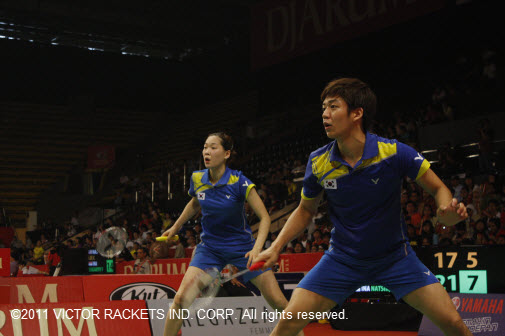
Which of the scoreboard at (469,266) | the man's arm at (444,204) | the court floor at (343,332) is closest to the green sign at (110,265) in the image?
the court floor at (343,332)

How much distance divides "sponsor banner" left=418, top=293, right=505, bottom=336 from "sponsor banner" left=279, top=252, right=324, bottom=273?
307cm

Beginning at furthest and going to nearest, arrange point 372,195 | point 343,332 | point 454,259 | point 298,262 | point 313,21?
point 313,21, point 298,262, point 343,332, point 454,259, point 372,195

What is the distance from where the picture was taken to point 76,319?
6309mm

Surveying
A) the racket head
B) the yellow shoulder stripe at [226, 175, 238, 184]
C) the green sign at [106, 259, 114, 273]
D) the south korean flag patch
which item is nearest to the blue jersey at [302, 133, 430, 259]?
the south korean flag patch

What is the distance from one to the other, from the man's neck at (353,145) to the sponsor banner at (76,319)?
3.65m

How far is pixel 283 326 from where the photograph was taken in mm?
3750

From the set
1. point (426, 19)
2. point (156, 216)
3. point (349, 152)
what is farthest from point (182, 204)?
point (349, 152)

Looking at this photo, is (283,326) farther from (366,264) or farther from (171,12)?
(171,12)

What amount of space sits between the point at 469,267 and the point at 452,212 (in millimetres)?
4801

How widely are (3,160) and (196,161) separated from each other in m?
10.2

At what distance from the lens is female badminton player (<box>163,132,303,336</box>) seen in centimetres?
576

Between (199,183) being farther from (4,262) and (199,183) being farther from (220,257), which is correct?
(4,262)

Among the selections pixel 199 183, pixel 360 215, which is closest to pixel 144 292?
pixel 199 183

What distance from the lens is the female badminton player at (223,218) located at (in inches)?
227
